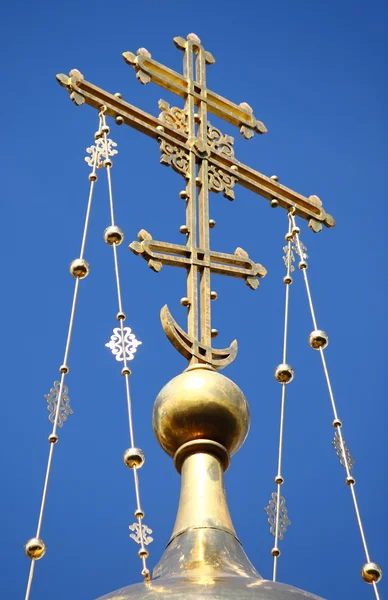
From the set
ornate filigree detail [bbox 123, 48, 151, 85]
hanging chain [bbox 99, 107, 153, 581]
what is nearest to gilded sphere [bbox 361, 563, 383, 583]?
hanging chain [bbox 99, 107, 153, 581]

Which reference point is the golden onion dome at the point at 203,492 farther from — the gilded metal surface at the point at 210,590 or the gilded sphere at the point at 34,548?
the gilded sphere at the point at 34,548

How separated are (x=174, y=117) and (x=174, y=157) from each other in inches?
11.1

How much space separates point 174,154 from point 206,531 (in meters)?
1.98

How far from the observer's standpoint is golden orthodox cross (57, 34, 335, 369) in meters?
5.88

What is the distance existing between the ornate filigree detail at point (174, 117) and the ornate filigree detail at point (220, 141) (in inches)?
5.1

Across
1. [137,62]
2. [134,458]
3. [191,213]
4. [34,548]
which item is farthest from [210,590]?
[137,62]

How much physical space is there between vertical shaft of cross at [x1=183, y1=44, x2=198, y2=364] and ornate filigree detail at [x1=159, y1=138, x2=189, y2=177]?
0.09 feet

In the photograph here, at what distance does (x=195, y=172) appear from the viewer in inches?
254

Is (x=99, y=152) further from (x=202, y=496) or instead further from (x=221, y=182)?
(x=202, y=496)

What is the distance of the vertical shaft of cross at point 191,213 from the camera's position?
5.87 meters

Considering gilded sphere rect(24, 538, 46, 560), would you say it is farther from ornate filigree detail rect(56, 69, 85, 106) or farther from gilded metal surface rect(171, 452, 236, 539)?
ornate filigree detail rect(56, 69, 85, 106)

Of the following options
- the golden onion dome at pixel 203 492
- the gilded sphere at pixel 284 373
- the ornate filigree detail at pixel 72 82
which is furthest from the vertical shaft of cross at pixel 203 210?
the ornate filigree detail at pixel 72 82

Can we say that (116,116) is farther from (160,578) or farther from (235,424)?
(160,578)

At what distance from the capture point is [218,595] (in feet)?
15.2
